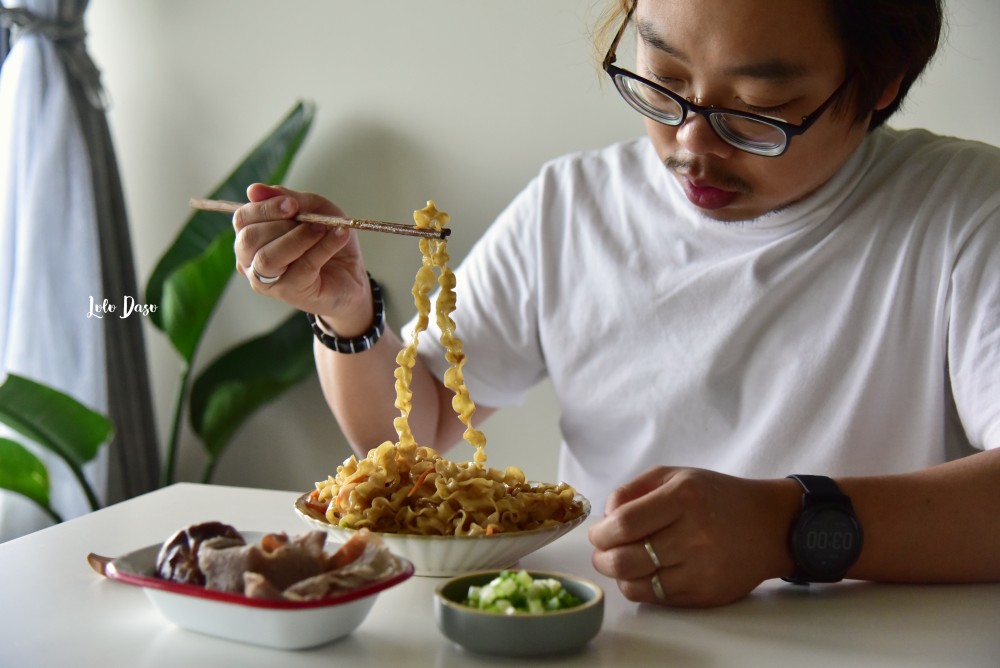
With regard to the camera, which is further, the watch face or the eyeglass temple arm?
the eyeglass temple arm

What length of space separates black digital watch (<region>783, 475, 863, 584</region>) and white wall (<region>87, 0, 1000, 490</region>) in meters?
1.14

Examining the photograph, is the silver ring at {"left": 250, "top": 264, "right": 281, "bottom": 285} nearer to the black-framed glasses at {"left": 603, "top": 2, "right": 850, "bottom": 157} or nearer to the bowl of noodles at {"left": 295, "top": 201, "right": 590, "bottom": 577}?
the bowl of noodles at {"left": 295, "top": 201, "right": 590, "bottom": 577}

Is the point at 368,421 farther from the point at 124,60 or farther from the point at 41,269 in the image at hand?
the point at 124,60

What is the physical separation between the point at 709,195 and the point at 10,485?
1.78 meters

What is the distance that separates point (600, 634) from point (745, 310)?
783 mm

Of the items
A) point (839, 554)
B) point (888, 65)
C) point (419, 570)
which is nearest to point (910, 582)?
point (839, 554)

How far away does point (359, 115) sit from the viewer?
251cm

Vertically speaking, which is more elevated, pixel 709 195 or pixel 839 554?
pixel 709 195

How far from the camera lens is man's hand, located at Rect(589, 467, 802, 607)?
99cm

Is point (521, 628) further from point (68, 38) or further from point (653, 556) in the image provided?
point (68, 38)

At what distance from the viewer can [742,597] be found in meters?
1.04

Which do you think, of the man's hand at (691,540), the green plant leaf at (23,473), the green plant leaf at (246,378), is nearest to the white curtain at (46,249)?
the green plant leaf at (23,473)

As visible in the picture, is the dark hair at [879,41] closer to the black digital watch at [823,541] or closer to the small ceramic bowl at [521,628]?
the black digital watch at [823,541]

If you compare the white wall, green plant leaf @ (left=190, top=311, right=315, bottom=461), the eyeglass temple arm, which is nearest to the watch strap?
the eyeglass temple arm
